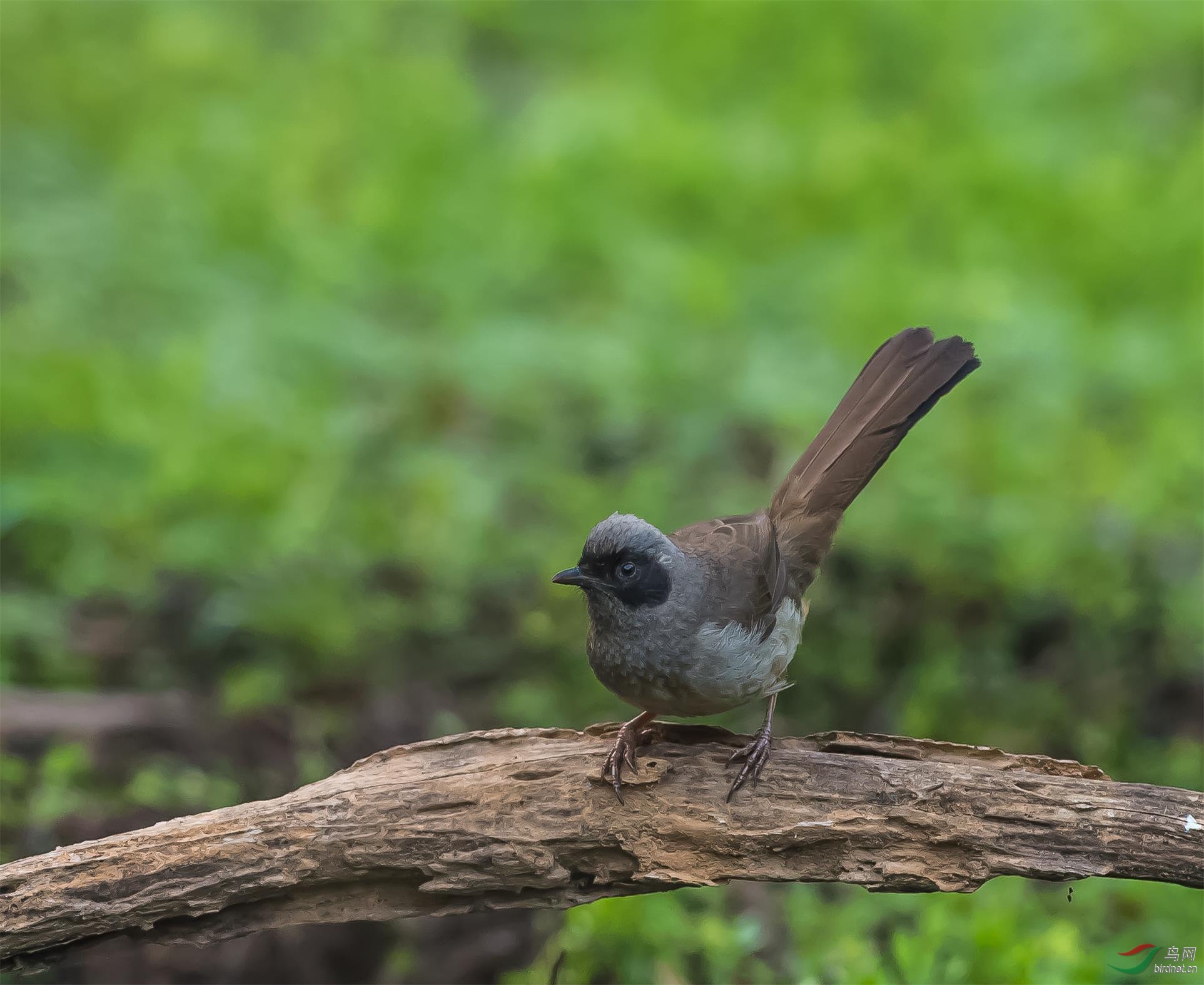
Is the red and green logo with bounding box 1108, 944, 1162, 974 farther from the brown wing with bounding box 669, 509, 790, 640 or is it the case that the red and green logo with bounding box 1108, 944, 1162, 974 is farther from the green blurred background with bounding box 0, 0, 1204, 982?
→ the brown wing with bounding box 669, 509, 790, 640

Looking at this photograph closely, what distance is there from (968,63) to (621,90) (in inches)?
120

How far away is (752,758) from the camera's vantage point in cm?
345

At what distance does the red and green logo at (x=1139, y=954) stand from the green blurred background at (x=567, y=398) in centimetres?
15

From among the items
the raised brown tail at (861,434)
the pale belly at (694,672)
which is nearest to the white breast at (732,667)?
the pale belly at (694,672)

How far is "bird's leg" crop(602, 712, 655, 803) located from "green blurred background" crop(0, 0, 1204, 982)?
0.81 m

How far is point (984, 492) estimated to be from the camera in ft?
20.5

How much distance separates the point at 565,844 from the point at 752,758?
24.1 inches

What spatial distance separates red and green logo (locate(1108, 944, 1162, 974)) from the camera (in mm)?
4020

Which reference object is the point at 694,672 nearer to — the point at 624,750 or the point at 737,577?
the point at 624,750

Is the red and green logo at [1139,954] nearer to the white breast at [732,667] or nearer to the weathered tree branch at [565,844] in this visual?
the weathered tree branch at [565,844]

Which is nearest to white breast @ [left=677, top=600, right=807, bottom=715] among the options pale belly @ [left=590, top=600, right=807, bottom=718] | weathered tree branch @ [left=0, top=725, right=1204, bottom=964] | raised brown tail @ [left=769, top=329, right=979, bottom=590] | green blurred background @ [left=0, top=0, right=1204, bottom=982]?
pale belly @ [left=590, top=600, right=807, bottom=718]

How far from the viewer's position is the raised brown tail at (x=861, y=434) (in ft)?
13.6

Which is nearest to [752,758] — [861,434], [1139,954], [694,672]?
[694,672]

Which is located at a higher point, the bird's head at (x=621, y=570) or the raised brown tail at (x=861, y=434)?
the raised brown tail at (x=861, y=434)
